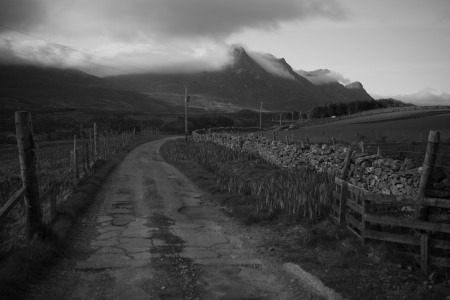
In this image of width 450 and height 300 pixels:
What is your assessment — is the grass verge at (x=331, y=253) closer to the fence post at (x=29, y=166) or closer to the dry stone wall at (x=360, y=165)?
the dry stone wall at (x=360, y=165)

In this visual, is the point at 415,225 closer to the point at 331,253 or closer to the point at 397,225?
the point at 397,225

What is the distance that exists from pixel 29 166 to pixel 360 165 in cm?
1026

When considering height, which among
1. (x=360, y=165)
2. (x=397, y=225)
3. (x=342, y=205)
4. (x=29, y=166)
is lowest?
(x=342, y=205)

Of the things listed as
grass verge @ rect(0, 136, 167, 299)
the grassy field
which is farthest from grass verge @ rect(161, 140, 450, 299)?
the grassy field

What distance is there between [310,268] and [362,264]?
949mm

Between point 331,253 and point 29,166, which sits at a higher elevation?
point 29,166

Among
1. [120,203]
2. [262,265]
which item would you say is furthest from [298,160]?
[262,265]

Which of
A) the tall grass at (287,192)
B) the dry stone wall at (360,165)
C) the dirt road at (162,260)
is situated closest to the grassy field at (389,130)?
the dry stone wall at (360,165)

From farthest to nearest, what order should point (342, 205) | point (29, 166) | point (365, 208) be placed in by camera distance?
1. point (342, 205)
2. point (29, 166)
3. point (365, 208)

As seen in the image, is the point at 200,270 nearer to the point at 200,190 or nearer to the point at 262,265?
the point at 262,265

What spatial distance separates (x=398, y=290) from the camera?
663 centimetres

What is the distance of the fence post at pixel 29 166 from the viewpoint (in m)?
8.83

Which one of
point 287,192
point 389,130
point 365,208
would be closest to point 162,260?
point 365,208

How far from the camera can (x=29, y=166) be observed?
29.2 ft
